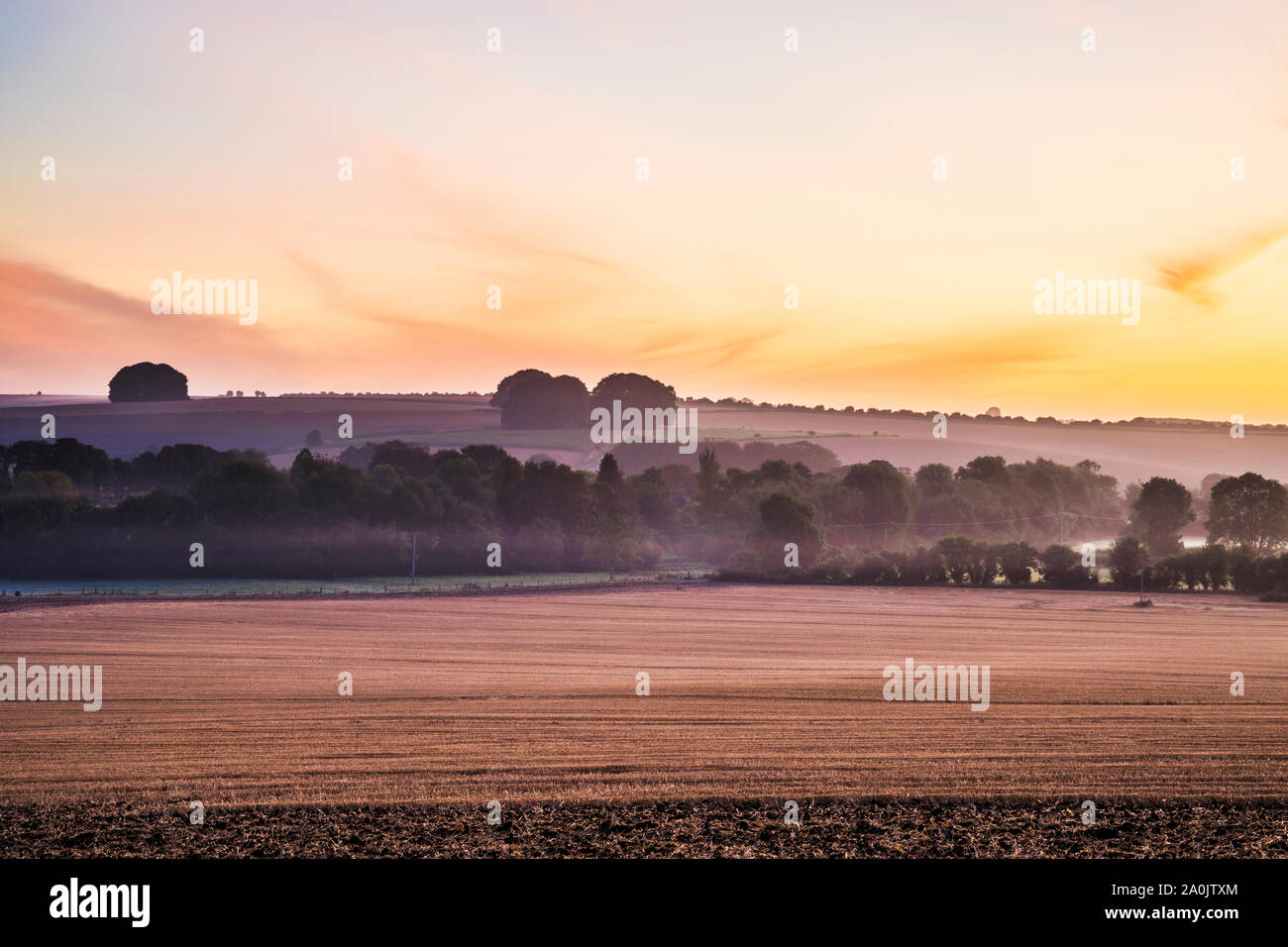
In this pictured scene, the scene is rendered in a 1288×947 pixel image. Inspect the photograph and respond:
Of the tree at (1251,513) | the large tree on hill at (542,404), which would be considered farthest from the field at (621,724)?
the large tree on hill at (542,404)

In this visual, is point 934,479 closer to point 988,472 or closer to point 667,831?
point 988,472

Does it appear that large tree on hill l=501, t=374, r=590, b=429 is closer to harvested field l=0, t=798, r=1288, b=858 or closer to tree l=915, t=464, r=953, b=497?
tree l=915, t=464, r=953, b=497

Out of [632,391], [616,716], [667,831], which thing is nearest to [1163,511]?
[632,391]

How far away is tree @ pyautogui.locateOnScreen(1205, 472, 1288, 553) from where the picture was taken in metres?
97.7

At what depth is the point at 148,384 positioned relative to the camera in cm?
16200

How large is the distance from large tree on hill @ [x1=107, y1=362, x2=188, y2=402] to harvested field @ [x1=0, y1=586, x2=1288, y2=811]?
113m

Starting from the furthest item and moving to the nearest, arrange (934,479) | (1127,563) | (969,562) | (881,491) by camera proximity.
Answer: (934,479) < (881,491) < (969,562) < (1127,563)

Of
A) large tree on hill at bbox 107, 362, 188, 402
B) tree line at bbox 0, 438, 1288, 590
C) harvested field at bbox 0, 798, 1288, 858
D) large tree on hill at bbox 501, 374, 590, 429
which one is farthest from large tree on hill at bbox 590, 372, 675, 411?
harvested field at bbox 0, 798, 1288, 858

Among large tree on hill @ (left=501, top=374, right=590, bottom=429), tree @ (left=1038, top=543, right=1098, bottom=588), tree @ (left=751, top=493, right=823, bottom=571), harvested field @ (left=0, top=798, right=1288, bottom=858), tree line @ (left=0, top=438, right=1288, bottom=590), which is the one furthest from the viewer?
large tree on hill @ (left=501, top=374, right=590, bottom=429)

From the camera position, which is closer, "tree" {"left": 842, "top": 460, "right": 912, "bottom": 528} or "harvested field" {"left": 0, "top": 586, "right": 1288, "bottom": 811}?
"harvested field" {"left": 0, "top": 586, "right": 1288, "bottom": 811}

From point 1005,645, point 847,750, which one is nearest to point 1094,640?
point 1005,645

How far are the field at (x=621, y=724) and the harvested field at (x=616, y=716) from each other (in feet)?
0.37

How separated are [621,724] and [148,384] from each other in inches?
6229
